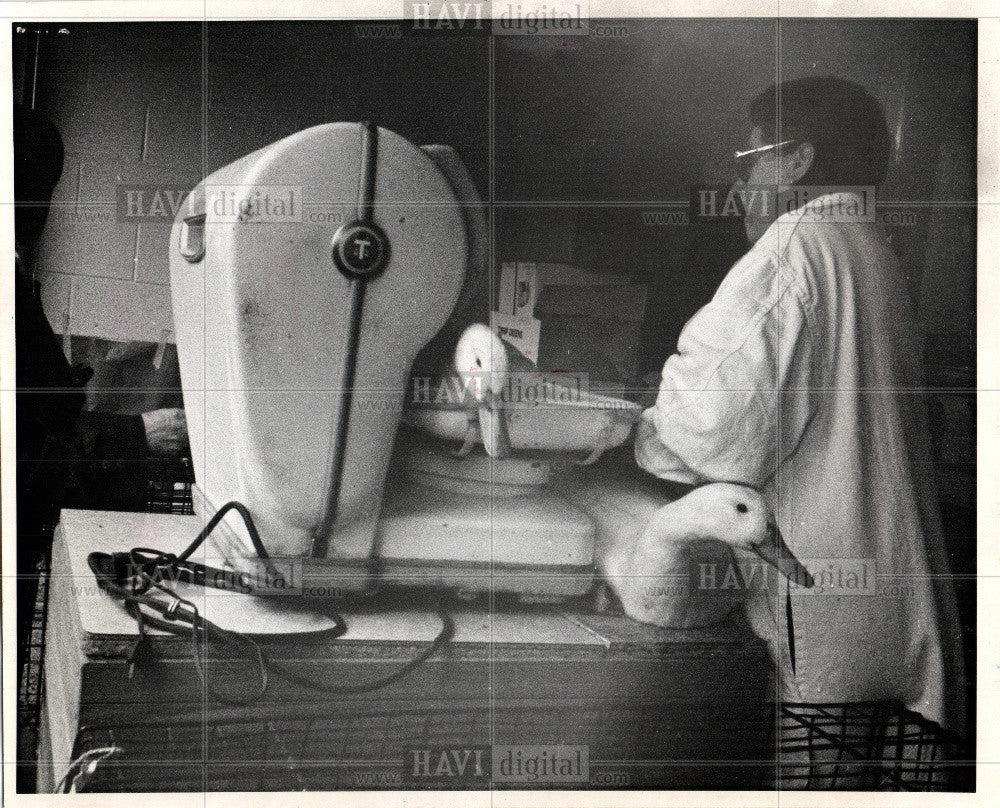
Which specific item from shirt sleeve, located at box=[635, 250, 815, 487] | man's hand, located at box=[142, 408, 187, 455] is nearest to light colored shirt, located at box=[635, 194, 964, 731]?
shirt sleeve, located at box=[635, 250, 815, 487]

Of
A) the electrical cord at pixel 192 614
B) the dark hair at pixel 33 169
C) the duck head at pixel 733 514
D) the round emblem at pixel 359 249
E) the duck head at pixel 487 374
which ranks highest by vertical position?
the dark hair at pixel 33 169

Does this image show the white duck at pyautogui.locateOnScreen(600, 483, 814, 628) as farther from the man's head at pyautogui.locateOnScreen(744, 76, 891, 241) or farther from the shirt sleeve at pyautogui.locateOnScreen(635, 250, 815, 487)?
the man's head at pyautogui.locateOnScreen(744, 76, 891, 241)

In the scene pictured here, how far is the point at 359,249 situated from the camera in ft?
3.75

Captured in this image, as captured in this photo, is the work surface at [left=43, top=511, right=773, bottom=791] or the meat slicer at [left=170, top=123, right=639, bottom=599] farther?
the work surface at [left=43, top=511, right=773, bottom=791]

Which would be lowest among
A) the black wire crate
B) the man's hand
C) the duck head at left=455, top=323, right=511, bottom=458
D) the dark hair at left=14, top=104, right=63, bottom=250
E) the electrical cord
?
the black wire crate

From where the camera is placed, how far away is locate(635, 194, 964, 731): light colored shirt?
1.24 metres

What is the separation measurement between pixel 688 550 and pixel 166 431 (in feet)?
2.52

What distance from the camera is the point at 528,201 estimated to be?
1251mm

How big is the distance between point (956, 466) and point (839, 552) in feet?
0.76

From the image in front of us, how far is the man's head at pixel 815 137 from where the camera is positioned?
126 cm

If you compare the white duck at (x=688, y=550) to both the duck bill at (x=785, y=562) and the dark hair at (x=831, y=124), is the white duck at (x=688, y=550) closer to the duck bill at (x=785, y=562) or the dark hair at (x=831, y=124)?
the duck bill at (x=785, y=562)

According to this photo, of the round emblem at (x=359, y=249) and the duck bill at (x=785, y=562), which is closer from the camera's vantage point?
the round emblem at (x=359, y=249)

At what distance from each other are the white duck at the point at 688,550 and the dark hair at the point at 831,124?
19.0 inches

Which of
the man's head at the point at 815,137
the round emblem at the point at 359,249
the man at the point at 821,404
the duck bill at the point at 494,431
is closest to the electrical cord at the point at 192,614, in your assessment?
the duck bill at the point at 494,431
